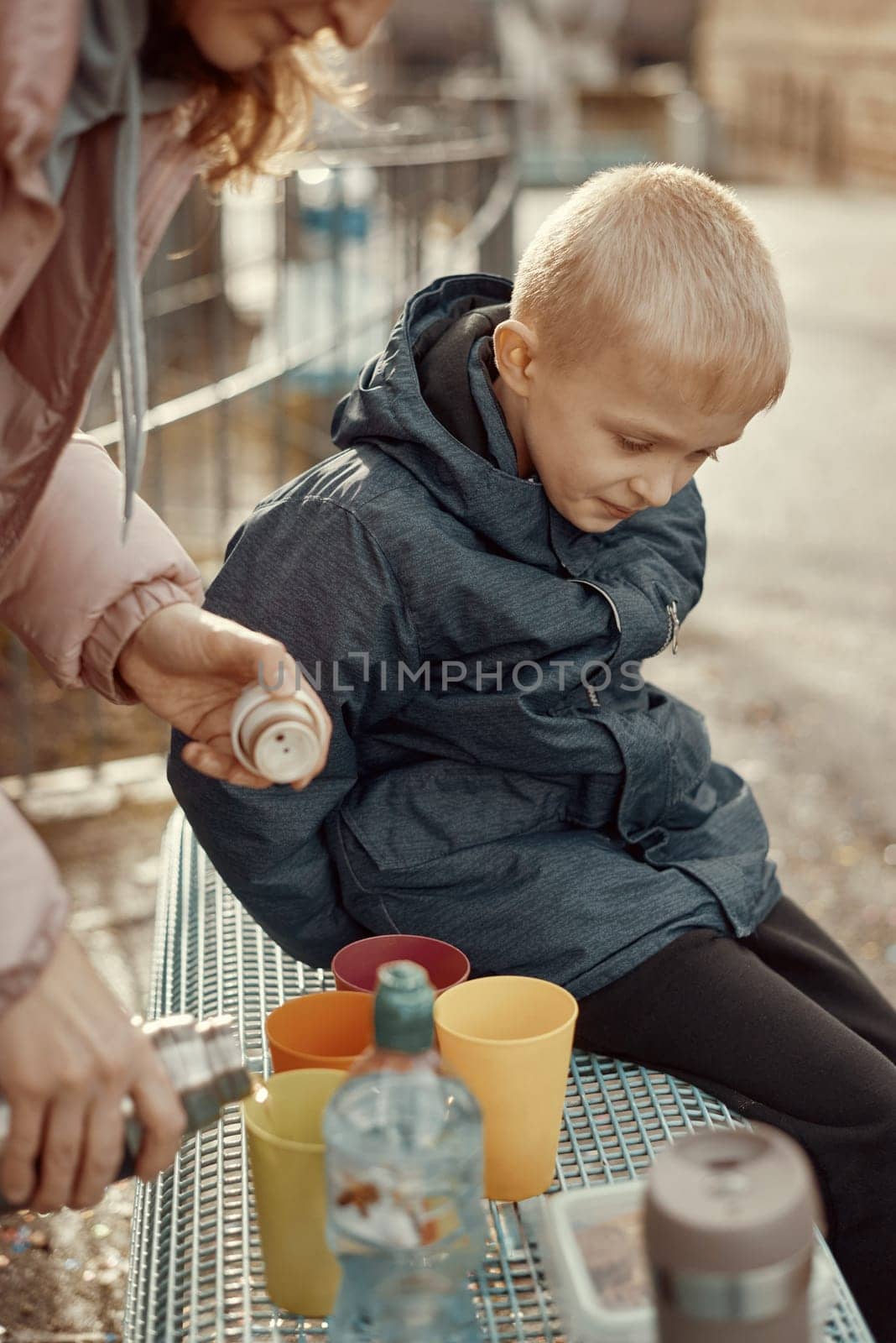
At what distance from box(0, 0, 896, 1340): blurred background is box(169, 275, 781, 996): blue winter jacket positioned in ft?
1.15

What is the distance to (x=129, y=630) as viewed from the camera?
4.95 ft

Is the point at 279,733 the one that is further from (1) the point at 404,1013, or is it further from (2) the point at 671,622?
(2) the point at 671,622

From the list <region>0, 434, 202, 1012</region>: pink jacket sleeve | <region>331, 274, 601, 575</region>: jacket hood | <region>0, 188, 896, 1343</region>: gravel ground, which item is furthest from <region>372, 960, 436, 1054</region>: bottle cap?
<region>0, 188, 896, 1343</region>: gravel ground

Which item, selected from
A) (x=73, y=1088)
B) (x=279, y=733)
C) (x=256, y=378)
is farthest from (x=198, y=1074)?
(x=256, y=378)

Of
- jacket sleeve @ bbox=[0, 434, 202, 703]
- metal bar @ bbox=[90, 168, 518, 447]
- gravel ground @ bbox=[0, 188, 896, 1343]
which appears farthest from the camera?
metal bar @ bbox=[90, 168, 518, 447]

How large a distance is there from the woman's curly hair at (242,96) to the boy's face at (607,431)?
1.35 ft

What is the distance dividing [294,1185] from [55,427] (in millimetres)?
678

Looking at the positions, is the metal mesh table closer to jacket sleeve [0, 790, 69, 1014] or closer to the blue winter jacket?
the blue winter jacket

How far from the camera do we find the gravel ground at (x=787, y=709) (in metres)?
2.34

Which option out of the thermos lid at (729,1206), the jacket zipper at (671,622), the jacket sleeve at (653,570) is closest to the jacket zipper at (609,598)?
the jacket sleeve at (653,570)

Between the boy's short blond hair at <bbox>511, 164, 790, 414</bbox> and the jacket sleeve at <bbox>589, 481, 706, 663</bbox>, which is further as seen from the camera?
the jacket sleeve at <bbox>589, 481, 706, 663</bbox>

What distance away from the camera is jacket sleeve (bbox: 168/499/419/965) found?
1.72 m

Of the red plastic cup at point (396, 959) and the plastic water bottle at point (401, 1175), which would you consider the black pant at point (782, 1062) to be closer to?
the red plastic cup at point (396, 959)

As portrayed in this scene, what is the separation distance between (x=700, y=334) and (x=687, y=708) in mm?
608
